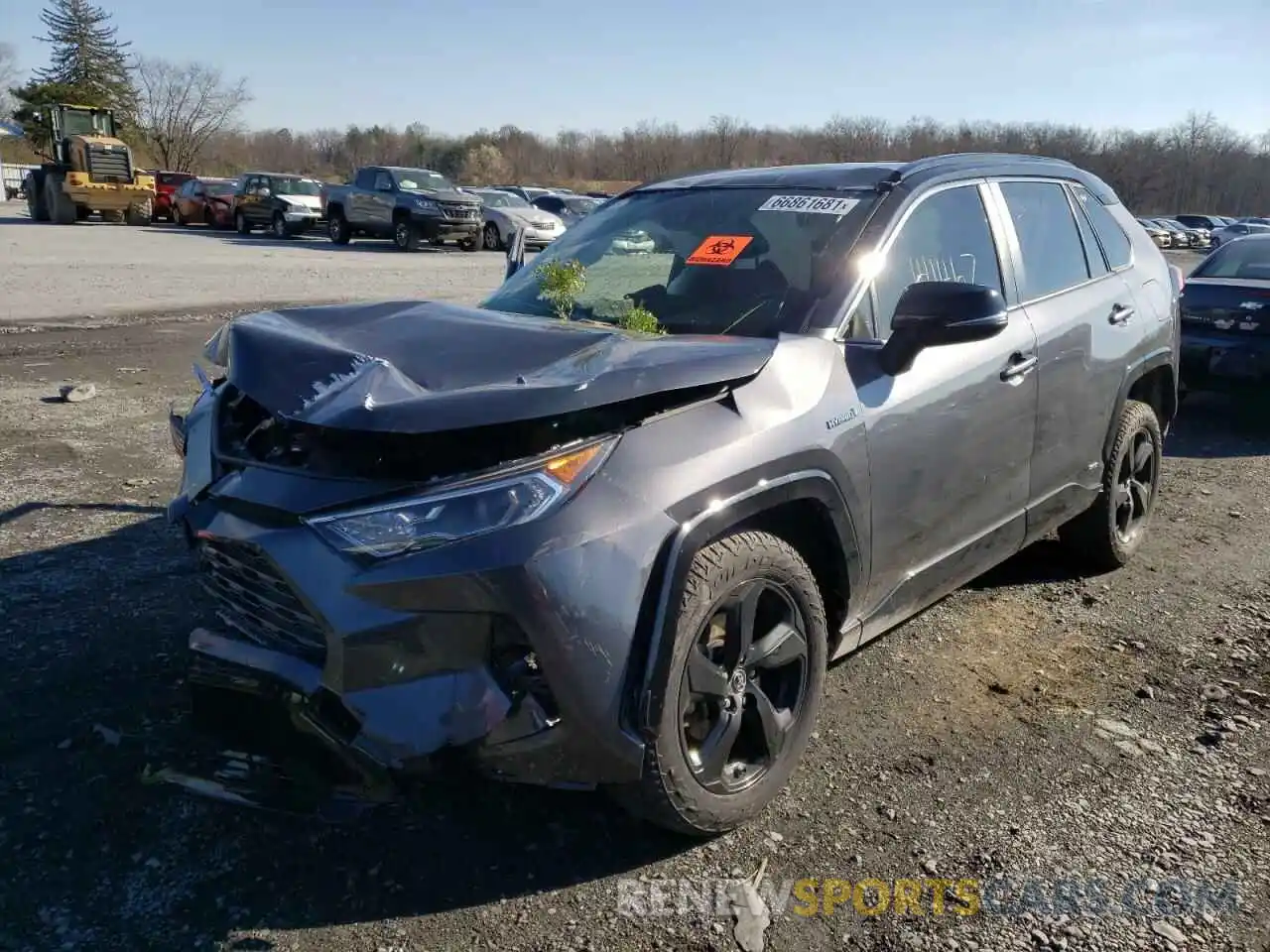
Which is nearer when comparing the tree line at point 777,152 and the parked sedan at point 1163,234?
the parked sedan at point 1163,234

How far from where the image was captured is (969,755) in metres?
3.26

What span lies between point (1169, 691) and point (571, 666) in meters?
2.60

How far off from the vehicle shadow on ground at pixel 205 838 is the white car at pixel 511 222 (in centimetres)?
2371

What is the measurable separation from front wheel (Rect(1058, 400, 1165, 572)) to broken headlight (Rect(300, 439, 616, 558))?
3251mm

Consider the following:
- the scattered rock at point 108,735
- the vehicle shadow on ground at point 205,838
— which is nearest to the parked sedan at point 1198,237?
the vehicle shadow on ground at point 205,838

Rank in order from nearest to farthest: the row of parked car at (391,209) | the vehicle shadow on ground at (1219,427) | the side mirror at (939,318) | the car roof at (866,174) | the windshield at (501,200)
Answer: the side mirror at (939,318), the car roof at (866,174), the vehicle shadow on ground at (1219,427), the row of parked car at (391,209), the windshield at (501,200)

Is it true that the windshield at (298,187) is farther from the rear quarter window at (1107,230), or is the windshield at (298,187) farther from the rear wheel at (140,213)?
the rear quarter window at (1107,230)

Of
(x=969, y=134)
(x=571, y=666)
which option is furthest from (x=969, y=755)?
(x=969, y=134)

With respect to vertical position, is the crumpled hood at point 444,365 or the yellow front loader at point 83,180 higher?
the yellow front loader at point 83,180

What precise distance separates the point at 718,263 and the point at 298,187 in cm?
3057

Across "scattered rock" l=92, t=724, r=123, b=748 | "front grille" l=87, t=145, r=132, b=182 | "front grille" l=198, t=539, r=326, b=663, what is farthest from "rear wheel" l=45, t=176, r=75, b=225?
"front grille" l=198, t=539, r=326, b=663

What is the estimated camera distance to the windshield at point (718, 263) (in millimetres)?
3248

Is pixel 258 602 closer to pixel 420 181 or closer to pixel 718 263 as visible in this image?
pixel 718 263

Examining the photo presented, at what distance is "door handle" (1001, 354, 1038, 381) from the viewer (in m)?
3.64
